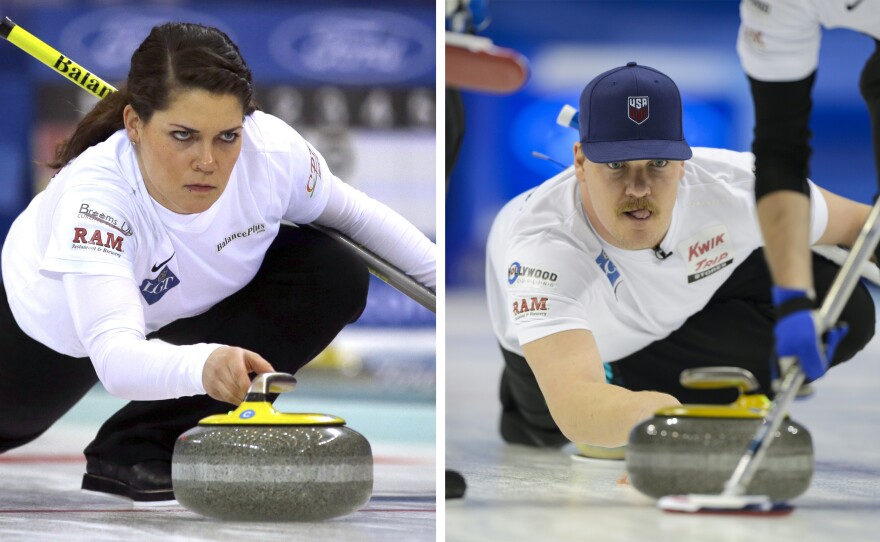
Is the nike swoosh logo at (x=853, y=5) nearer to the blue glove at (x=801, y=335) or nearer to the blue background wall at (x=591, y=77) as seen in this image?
the blue background wall at (x=591, y=77)

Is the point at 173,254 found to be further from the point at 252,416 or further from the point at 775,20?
the point at 775,20

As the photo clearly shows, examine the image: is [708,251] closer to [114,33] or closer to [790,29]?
[790,29]

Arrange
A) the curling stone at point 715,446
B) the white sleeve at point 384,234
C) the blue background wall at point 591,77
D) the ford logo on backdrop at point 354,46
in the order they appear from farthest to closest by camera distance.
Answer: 1. the ford logo on backdrop at point 354,46
2. the white sleeve at point 384,234
3. the blue background wall at point 591,77
4. the curling stone at point 715,446

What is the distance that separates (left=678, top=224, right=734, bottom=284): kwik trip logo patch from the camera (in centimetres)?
174

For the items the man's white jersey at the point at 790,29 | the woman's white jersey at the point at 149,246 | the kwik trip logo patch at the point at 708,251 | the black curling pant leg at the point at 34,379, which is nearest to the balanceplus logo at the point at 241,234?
the woman's white jersey at the point at 149,246

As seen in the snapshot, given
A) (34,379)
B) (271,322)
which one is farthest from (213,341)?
(34,379)

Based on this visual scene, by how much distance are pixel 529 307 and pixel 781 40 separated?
52 cm

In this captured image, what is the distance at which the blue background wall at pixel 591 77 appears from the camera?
67.1 inches

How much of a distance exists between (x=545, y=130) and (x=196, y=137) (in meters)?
0.53

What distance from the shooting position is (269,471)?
1759mm

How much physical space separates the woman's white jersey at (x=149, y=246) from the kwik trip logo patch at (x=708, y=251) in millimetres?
533

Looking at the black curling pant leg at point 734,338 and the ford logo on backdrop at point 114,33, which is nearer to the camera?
the black curling pant leg at point 734,338

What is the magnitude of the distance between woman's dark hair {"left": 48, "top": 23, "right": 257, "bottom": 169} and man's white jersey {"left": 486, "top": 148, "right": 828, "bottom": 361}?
0.48 metres

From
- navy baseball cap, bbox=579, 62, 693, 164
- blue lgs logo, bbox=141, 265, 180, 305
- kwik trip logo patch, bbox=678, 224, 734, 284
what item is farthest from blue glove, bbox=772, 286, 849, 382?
blue lgs logo, bbox=141, 265, 180, 305
